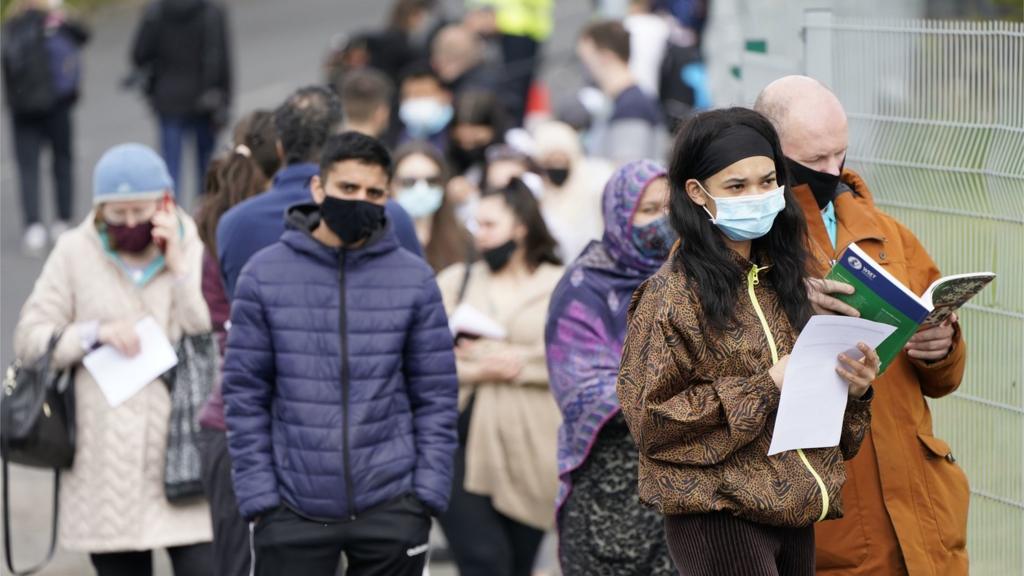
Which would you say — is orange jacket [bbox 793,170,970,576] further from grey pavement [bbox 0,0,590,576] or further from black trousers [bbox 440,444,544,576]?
grey pavement [bbox 0,0,590,576]

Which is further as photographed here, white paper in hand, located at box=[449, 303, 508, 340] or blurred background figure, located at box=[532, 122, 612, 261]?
blurred background figure, located at box=[532, 122, 612, 261]

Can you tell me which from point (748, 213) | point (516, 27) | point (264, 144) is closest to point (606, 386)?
point (748, 213)

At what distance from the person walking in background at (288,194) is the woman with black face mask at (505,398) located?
3.59ft

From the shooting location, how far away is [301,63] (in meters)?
22.0

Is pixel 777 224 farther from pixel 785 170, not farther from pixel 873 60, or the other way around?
pixel 873 60

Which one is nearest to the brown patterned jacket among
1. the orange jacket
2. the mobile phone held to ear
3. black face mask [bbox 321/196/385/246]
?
the orange jacket

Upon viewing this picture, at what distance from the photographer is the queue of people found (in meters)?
4.24

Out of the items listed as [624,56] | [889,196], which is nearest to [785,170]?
[889,196]

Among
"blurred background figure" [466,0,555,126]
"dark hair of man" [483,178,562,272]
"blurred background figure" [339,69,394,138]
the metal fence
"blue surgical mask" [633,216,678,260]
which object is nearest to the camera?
the metal fence

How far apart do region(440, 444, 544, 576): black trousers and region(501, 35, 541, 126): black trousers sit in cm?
753

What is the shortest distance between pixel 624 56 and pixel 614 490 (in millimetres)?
5924

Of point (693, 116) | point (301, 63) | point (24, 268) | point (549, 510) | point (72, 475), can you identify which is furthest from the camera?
point (301, 63)

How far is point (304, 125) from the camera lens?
Answer: 239 inches

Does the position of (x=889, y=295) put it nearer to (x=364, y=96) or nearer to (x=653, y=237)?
(x=653, y=237)
